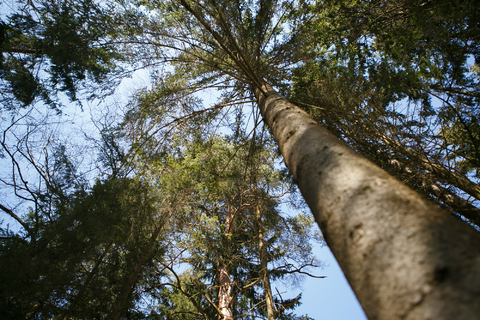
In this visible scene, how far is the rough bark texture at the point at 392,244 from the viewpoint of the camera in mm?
581

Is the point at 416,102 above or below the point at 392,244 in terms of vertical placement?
above

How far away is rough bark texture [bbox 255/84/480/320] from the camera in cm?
58

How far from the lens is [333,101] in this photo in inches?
171

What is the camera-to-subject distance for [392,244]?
2.43 ft

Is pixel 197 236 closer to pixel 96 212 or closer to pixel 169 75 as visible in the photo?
pixel 96 212

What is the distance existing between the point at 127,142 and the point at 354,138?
4341 millimetres

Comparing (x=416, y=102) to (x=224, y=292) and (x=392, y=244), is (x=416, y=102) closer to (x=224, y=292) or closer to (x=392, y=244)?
(x=392, y=244)

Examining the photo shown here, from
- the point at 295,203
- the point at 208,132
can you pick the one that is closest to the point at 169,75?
the point at 208,132

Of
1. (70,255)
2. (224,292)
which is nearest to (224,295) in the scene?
(224,292)

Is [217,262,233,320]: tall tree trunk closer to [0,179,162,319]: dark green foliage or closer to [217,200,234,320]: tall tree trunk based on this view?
[217,200,234,320]: tall tree trunk

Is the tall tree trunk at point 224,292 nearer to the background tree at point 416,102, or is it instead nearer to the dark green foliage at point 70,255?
the dark green foliage at point 70,255

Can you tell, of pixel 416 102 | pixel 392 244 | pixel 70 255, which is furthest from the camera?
pixel 416 102

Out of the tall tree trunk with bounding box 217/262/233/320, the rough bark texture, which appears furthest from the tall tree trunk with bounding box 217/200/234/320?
the rough bark texture

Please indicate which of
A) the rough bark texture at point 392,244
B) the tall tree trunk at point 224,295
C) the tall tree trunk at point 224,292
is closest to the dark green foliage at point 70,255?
the tall tree trunk at point 224,292
